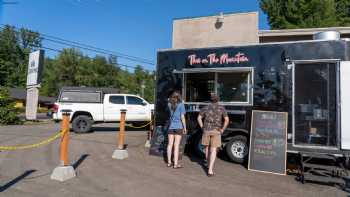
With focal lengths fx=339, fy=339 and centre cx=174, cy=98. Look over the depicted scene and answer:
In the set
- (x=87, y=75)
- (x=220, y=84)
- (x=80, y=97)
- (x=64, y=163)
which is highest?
(x=87, y=75)

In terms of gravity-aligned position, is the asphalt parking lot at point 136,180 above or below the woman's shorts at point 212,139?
below

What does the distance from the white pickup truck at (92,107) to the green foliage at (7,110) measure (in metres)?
7.69

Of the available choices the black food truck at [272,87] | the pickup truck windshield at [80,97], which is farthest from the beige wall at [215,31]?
the black food truck at [272,87]

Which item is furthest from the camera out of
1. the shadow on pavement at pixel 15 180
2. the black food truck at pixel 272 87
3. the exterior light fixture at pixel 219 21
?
the exterior light fixture at pixel 219 21

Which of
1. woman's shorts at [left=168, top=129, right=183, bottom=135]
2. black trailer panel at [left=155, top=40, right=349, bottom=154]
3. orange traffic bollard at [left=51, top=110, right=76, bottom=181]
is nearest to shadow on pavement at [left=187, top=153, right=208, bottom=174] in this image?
black trailer panel at [left=155, top=40, right=349, bottom=154]

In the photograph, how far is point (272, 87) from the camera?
27.5ft

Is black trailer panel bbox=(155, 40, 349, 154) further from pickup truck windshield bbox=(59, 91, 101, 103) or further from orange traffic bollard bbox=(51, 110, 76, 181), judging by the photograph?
pickup truck windshield bbox=(59, 91, 101, 103)

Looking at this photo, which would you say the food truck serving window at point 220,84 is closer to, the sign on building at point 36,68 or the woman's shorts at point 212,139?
the woman's shorts at point 212,139

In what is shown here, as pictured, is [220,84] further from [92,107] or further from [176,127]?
[92,107]

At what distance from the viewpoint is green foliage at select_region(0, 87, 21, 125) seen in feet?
70.7

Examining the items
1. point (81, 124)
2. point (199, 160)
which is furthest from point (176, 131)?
point (81, 124)

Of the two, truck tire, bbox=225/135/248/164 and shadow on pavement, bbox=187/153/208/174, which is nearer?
shadow on pavement, bbox=187/153/208/174

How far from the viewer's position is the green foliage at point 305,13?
2547 centimetres

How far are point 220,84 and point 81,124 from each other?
8.85m
